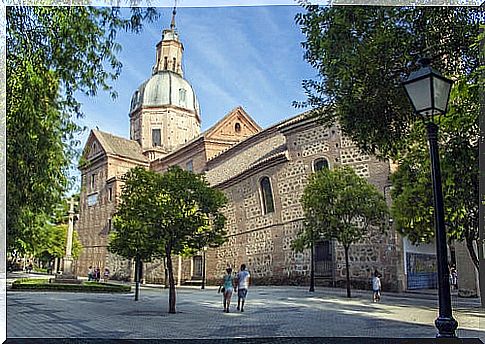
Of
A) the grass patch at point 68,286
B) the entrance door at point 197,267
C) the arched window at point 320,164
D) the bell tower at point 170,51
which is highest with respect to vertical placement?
the bell tower at point 170,51

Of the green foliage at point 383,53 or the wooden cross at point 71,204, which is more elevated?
the green foliage at point 383,53

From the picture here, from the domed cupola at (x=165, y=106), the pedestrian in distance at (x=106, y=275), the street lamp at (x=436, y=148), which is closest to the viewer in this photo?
the street lamp at (x=436, y=148)

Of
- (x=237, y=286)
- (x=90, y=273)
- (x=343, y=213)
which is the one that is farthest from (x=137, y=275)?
(x=343, y=213)

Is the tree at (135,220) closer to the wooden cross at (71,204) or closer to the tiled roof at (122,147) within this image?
the tiled roof at (122,147)

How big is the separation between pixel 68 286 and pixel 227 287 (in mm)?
2483

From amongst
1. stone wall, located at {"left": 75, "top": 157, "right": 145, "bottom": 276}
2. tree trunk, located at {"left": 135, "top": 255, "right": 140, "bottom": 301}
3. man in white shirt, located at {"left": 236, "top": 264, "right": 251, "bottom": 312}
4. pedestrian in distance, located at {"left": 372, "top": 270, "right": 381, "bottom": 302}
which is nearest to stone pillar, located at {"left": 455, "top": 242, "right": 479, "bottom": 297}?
pedestrian in distance, located at {"left": 372, "top": 270, "right": 381, "bottom": 302}

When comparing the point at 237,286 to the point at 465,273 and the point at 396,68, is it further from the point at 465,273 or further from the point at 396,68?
the point at 396,68

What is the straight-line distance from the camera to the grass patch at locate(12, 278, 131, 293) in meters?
6.09

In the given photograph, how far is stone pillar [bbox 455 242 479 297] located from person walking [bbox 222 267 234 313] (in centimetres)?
252

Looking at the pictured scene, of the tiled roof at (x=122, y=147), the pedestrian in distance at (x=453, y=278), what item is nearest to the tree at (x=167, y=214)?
the tiled roof at (x=122, y=147)

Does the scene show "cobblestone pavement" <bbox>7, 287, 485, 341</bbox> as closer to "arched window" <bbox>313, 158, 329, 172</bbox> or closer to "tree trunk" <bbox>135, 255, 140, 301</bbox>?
"tree trunk" <bbox>135, 255, 140, 301</bbox>

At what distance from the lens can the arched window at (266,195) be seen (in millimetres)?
6469

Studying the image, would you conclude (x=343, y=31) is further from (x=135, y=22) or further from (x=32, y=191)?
(x=32, y=191)

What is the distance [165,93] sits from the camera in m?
6.41
